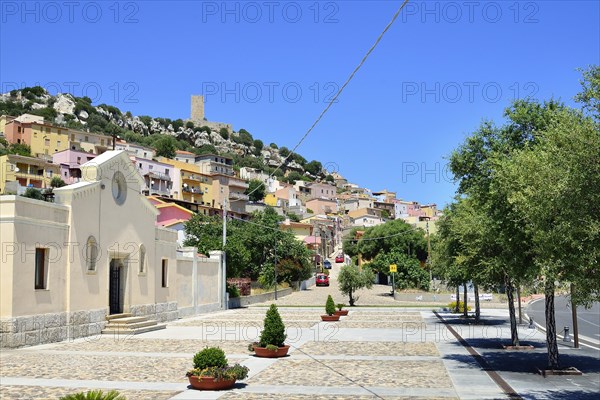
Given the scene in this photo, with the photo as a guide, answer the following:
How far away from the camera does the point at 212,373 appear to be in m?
13.4

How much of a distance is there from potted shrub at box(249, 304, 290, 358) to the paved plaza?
0.38 metres

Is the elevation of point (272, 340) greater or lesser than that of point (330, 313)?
greater

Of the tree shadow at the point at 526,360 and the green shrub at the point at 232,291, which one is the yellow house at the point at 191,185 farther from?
the tree shadow at the point at 526,360

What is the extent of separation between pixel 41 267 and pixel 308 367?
11.4 meters

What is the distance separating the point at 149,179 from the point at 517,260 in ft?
309

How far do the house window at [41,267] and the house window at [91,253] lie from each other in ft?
8.47

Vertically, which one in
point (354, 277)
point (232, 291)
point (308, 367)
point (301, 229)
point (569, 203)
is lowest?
point (308, 367)

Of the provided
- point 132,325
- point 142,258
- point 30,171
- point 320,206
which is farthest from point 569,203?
point 320,206

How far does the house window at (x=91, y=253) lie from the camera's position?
2464 centimetres

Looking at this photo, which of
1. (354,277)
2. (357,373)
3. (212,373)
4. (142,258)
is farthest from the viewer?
(354,277)

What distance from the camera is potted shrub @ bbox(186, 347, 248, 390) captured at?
13195 mm

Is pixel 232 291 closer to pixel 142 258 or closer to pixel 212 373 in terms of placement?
pixel 142 258

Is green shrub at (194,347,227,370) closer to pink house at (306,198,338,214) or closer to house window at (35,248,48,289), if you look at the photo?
house window at (35,248,48,289)

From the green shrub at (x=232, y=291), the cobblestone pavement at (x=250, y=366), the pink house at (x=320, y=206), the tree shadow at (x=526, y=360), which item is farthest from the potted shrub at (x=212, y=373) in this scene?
the pink house at (x=320, y=206)
